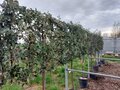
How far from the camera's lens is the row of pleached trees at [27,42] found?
104 inches

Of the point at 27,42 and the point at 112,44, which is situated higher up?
the point at 112,44

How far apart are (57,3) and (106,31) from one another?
18.3 metres

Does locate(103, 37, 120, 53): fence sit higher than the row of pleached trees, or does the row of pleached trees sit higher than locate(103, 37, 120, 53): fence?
locate(103, 37, 120, 53): fence

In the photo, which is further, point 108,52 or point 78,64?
point 108,52

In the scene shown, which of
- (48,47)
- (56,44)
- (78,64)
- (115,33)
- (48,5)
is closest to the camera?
(48,47)

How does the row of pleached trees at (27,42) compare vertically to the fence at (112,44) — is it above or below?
below

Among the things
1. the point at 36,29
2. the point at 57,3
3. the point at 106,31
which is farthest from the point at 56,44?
the point at 106,31

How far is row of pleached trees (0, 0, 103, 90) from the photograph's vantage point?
2.63m

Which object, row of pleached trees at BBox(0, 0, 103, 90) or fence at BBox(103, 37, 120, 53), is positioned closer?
row of pleached trees at BBox(0, 0, 103, 90)

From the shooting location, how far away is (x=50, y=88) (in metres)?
5.32

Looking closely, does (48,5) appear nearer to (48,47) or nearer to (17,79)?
(48,47)

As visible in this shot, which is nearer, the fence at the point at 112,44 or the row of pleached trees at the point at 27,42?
the row of pleached trees at the point at 27,42

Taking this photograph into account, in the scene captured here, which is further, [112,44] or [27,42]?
[112,44]

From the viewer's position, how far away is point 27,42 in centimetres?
317
